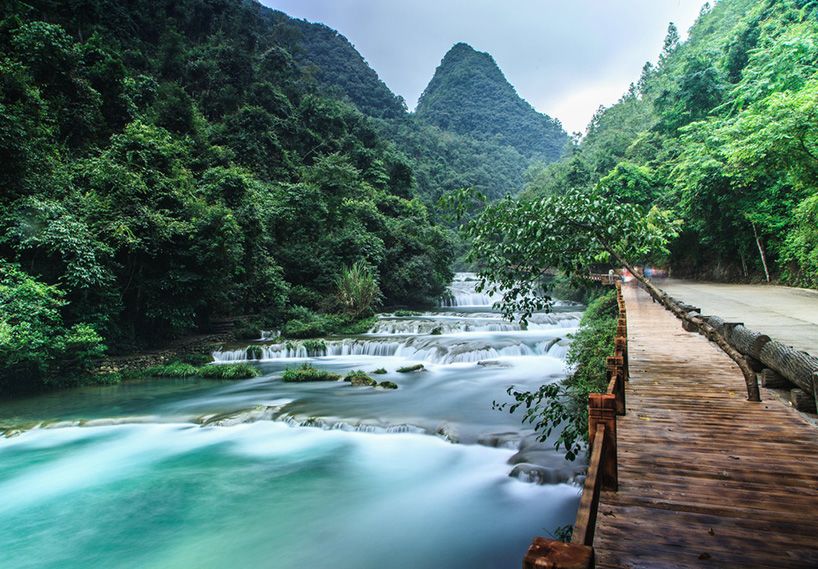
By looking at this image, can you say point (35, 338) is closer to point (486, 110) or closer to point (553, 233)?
point (553, 233)

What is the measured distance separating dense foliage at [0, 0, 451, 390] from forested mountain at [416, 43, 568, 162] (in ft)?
184

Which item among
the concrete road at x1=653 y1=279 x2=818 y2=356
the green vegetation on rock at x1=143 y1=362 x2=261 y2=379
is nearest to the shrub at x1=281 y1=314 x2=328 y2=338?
the green vegetation on rock at x1=143 y1=362 x2=261 y2=379

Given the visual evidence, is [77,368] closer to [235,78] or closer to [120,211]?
[120,211]

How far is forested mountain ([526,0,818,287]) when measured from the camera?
11586mm

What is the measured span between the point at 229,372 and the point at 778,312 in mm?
14307

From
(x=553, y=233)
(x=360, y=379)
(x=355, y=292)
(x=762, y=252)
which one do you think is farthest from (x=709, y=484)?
(x=762, y=252)

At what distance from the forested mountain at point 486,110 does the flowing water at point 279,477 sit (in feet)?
252

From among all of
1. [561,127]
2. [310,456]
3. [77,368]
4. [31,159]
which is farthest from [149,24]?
[561,127]

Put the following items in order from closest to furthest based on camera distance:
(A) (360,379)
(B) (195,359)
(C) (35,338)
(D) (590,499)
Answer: (D) (590,499) → (C) (35,338) → (A) (360,379) → (B) (195,359)

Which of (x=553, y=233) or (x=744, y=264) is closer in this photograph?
(x=553, y=233)

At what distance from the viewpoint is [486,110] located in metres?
88.3

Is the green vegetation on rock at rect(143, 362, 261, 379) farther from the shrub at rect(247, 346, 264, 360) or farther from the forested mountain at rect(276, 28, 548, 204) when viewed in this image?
the forested mountain at rect(276, 28, 548, 204)

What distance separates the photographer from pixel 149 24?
34219mm

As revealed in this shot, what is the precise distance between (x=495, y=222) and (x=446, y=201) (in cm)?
77
